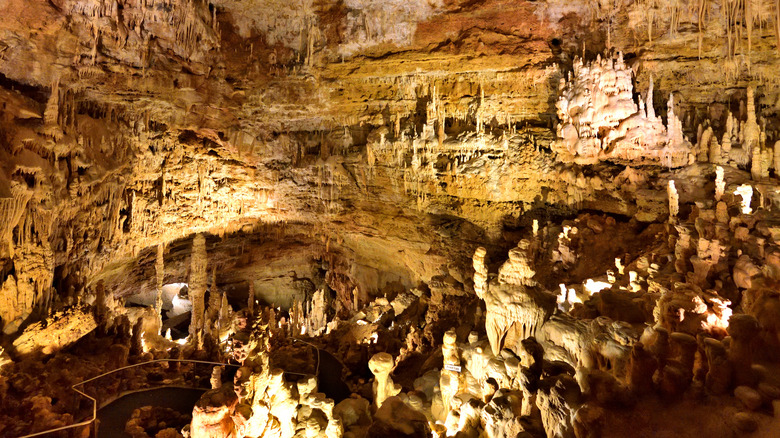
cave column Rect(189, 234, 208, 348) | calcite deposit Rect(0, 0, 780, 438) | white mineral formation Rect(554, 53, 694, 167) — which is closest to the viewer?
Answer: calcite deposit Rect(0, 0, 780, 438)

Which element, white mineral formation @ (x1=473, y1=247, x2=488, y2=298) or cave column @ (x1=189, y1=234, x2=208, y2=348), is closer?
white mineral formation @ (x1=473, y1=247, x2=488, y2=298)

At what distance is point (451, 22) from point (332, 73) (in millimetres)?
3600

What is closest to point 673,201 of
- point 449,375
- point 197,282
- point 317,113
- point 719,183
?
point 719,183

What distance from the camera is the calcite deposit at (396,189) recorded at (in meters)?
6.18

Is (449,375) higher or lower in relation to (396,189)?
lower

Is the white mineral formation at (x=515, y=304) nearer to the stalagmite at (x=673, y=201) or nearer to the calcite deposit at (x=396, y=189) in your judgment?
the calcite deposit at (x=396, y=189)

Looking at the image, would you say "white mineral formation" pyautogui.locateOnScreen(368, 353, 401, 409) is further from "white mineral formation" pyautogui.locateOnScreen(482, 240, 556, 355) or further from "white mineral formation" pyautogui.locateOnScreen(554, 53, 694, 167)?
"white mineral formation" pyautogui.locateOnScreen(554, 53, 694, 167)

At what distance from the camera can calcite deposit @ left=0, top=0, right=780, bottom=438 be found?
6180 millimetres

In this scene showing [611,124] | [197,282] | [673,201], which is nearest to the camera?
[673,201]

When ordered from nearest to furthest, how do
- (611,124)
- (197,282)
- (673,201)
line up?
(673,201)
(611,124)
(197,282)

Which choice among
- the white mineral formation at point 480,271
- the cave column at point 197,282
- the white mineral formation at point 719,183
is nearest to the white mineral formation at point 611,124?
the white mineral formation at point 719,183

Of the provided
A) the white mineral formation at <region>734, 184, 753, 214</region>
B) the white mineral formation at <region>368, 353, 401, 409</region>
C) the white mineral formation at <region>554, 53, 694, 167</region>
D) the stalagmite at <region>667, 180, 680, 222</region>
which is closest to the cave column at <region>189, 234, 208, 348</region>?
the white mineral formation at <region>368, 353, 401, 409</region>

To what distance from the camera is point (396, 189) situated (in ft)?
40.4

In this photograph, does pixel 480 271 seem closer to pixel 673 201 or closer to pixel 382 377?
pixel 382 377
